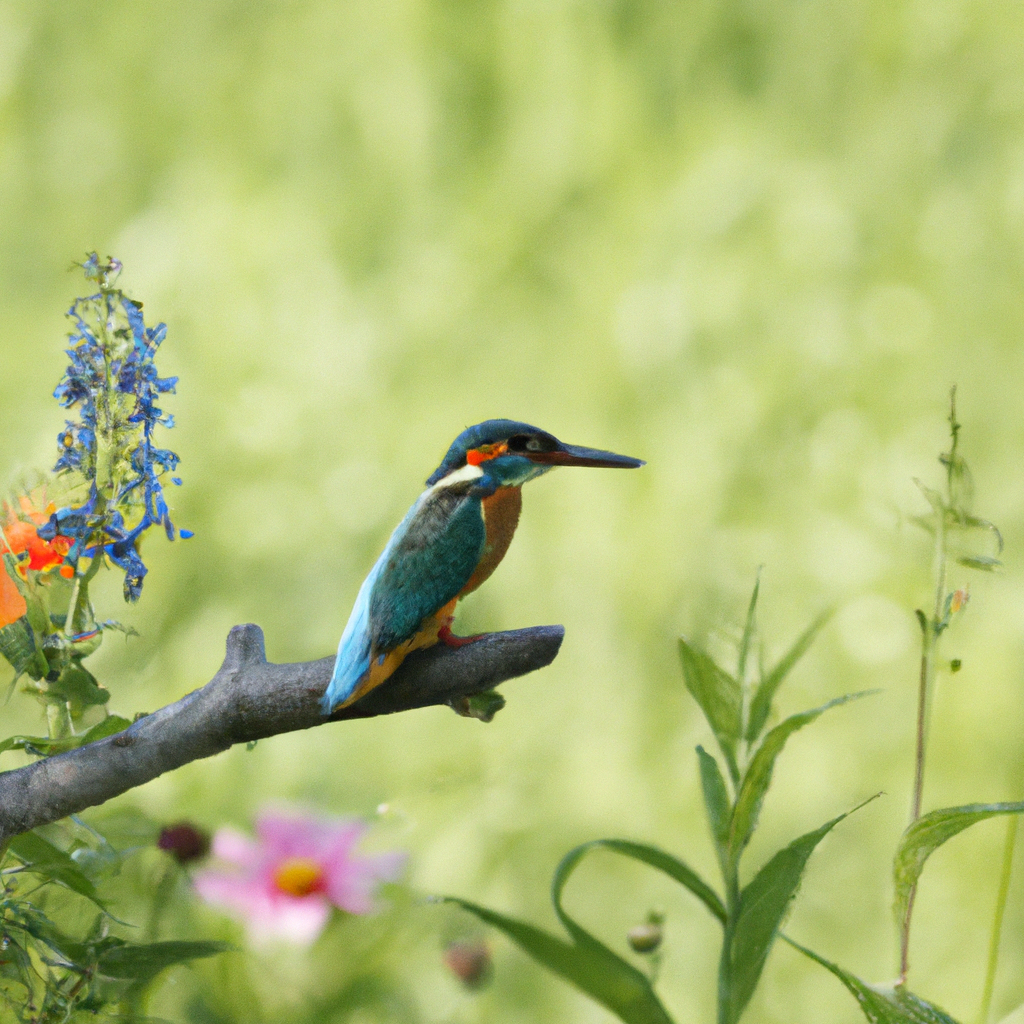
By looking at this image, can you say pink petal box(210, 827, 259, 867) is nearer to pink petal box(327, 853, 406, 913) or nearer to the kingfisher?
pink petal box(327, 853, 406, 913)

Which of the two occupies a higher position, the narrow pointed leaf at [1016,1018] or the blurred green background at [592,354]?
the blurred green background at [592,354]

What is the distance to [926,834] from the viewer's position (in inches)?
17.1

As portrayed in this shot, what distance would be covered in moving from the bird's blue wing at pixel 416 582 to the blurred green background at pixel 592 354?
1.16ft

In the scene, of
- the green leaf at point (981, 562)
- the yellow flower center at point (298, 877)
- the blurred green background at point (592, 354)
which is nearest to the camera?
the green leaf at point (981, 562)

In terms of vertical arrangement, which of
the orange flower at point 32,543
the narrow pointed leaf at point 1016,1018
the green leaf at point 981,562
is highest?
the orange flower at point 32,543

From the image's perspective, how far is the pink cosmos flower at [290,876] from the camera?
1.86 feet

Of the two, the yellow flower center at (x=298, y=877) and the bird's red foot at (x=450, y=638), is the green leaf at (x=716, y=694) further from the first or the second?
the yellow flower center at (x=298, y=877)

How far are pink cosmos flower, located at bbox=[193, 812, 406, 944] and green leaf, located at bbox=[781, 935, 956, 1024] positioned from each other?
25 centimetres

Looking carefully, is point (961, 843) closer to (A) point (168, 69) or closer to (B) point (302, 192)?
(B) point (302, 192)

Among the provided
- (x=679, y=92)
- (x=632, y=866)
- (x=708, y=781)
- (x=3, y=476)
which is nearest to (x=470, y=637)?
(x=708, y=781)

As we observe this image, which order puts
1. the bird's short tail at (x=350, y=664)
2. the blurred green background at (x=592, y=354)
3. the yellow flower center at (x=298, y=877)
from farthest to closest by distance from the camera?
the blurred green background at (x=592, y=354) → the yellow flower center at (x=298, y=877) → the bird's short tail at (x=350, y=664)

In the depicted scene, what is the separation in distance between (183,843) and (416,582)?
25 centimetres

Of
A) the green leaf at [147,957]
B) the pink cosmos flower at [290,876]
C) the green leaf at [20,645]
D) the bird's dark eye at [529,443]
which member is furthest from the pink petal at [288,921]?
the bird's dark eye at [529,443]

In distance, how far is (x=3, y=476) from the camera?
51 cm
